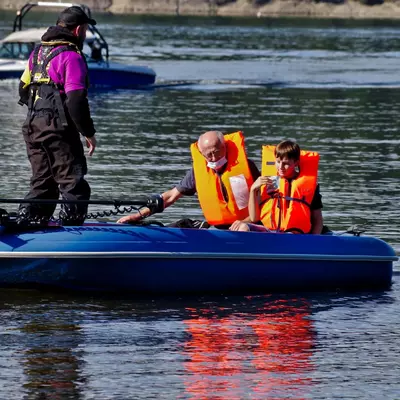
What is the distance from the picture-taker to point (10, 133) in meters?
19.8

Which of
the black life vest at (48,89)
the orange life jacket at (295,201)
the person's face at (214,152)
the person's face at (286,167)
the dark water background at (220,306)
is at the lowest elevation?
the dark water background at (220,306)

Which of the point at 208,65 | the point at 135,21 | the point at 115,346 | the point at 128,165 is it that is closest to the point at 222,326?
the point at 115,346

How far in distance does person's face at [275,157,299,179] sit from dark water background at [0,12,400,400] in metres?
Result: 0.82

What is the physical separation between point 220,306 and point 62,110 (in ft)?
5.34

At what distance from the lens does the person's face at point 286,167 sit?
8.97 metres

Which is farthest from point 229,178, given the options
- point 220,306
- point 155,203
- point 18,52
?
point 18,52

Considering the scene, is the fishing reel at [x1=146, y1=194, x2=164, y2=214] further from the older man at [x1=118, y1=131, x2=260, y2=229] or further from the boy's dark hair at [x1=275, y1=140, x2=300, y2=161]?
the boy's dark hair at [x1=275, y1=140, x2=300, y2=161]

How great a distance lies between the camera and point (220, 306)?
8.70 metres

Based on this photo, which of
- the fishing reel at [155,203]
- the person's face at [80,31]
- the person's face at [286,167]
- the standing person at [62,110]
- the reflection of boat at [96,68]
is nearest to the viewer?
the standing person at [62,110]

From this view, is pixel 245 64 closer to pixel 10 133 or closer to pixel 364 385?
pixel 10 133

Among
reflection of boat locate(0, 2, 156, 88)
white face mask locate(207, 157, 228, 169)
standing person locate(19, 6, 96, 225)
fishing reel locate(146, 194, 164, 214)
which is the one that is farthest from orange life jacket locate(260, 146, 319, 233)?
reflection of boat locate(0, 2, 156, 88)

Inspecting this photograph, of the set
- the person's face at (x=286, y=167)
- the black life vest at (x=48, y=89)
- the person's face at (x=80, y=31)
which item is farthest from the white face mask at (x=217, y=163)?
the person's face at (x=80, y=31)

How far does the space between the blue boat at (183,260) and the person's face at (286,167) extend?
448mm

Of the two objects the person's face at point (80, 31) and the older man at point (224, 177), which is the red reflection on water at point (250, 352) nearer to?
the older man at point (224, 177)
